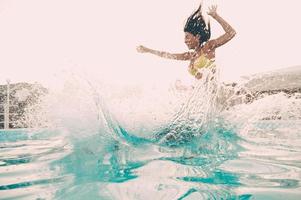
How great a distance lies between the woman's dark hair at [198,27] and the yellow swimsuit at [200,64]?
274 mm

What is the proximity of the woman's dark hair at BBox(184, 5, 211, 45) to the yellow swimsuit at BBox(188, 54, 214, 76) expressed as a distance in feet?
0.90

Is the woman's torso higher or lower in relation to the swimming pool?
higher

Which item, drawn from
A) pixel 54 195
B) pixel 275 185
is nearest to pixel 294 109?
pixel 275 185

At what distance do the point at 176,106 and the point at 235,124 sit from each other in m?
1.05

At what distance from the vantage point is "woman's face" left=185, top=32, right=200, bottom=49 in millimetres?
4867

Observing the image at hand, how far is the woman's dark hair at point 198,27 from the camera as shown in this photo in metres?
4.73

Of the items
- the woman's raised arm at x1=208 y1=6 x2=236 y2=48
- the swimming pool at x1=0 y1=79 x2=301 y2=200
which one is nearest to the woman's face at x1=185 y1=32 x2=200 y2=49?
the woman's raised arm at x1=208 y1=6 x2=236 y2=48

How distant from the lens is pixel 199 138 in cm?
391

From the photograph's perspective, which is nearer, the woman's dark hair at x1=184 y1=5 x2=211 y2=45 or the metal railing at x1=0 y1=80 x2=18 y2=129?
the woman's dark hair at x1=184 y1=5 x2=211 y2=45

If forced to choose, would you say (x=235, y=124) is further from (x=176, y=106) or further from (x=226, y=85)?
(x=176, y=106)

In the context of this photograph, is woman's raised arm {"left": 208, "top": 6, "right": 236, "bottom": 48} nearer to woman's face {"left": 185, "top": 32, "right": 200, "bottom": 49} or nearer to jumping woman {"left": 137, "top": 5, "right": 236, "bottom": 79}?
jumping woman {"left": 137, "top": 5, "right": 236, "bottom": 79}

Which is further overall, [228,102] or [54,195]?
[228,102]

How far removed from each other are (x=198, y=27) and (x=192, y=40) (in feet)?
0.78

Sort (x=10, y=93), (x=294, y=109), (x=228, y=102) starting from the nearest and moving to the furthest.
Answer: (x=228, y=102), (x=294, y=109), (x=10, y=93)
